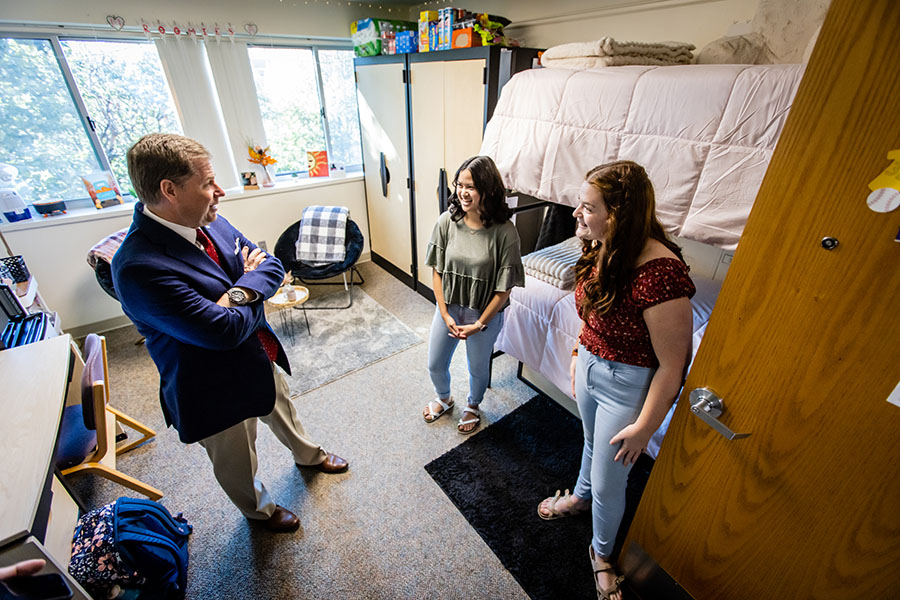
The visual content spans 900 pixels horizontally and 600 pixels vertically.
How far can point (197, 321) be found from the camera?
1038 millimetres

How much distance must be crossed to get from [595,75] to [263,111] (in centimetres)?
294

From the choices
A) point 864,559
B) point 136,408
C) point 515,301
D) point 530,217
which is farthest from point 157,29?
point 864,559

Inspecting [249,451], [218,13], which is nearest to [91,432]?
[249,451]

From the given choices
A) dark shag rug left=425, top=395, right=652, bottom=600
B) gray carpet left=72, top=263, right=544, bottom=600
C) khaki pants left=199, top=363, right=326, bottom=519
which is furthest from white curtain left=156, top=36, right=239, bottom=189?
dark shag rug left=425, top=395, right=652, bottom=600

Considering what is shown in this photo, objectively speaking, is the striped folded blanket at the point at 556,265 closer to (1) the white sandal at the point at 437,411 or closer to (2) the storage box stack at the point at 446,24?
(1) the white sandal at the point at 437,411

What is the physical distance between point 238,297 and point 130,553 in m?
0.98

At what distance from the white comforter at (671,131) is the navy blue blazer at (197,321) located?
1.26 meters

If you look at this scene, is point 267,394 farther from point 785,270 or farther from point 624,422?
point 785,270

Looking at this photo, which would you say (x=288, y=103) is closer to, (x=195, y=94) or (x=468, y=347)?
(x=195, y=94)

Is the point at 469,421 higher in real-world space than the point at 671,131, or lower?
lower

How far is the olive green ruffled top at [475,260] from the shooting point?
1.63 m

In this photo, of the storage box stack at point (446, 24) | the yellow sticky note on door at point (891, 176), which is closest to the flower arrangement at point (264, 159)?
the storage box stack at point (446, 24)

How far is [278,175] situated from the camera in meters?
3.66

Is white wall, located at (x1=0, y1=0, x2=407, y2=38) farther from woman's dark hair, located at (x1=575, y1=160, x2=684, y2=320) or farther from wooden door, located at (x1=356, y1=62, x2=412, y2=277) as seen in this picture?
woman's dark hair, located at (x1=575, y1=160, x2=684, y2=320)
